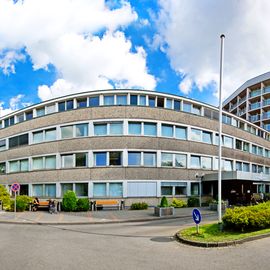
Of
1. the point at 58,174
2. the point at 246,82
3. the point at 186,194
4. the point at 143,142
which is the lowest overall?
the point at 186,194

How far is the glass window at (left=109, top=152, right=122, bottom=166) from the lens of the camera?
2959 cm

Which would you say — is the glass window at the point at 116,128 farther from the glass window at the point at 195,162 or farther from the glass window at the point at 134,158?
the glass window at the point at 195,162

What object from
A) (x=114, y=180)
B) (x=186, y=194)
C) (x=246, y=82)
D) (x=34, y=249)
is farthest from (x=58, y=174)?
(x=246, y=82)

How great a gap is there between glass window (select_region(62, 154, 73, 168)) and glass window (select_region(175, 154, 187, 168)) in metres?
10.8

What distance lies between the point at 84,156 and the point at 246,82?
166 ft

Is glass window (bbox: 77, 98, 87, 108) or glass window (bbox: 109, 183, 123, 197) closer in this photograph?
glass window (bbox: 109, 183, 123, 197)

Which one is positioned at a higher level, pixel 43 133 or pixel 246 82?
pixel 246 82

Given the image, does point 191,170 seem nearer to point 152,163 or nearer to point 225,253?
point 152,163

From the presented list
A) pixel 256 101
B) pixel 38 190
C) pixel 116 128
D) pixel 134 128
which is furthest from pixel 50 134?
pixel 256 101

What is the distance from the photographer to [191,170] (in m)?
32.7

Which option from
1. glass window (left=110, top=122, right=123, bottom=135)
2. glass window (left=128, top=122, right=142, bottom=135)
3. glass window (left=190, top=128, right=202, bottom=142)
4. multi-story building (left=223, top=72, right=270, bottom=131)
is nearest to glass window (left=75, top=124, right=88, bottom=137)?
glass window (left=110, top=122, right=123, bottom=135)

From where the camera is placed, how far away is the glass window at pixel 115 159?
29.6 metres

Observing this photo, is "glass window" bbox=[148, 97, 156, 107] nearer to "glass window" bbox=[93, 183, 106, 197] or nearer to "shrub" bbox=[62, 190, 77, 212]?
"glass window" bbox=[93, 183, 106, 197]

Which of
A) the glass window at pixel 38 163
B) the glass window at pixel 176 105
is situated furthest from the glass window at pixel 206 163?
the glass window at pixel 38 163
